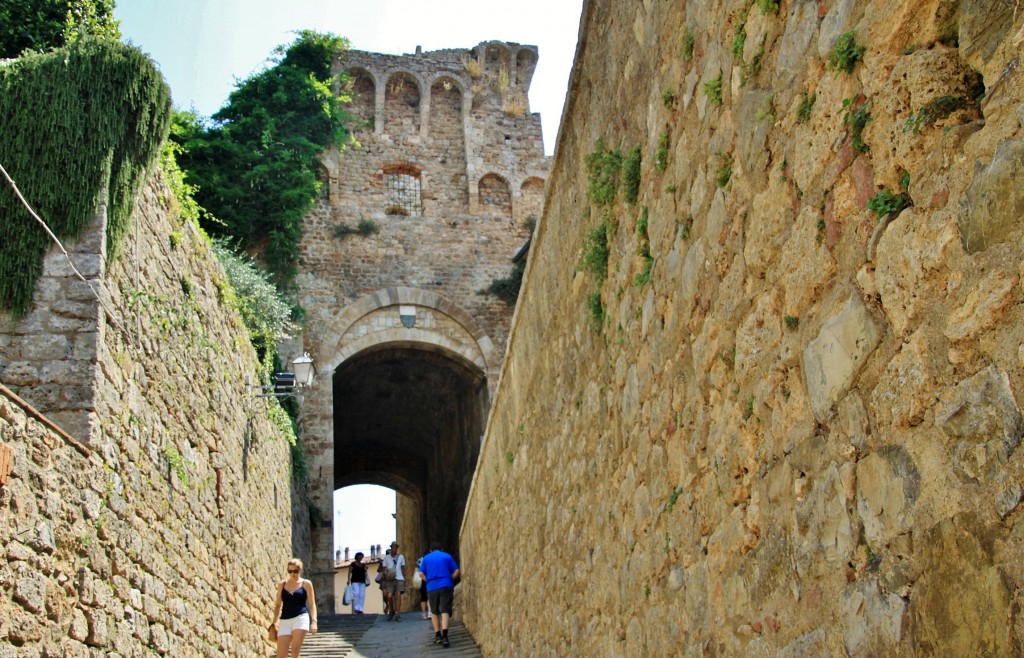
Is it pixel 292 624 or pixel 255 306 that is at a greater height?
pixel 255 306

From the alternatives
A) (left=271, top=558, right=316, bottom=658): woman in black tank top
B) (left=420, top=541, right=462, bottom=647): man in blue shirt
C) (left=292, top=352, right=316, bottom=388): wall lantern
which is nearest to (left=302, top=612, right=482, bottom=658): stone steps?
(left=420, top=541, right=462, bottom=647): man in blue shirt

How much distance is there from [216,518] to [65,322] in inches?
121

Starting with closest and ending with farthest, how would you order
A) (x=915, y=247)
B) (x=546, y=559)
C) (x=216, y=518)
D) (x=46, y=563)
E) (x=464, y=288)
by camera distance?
(x=915, y=247) < (x=46, y=563) < (x=546, y=559) < (x=216, y=518) < (x=464, y=288)

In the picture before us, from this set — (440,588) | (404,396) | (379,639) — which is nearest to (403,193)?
(404,396)

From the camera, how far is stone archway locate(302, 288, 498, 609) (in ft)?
61.7

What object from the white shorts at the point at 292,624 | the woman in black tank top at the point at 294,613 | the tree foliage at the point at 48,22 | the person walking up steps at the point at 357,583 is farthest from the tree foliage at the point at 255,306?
the person walking up steps at the point at 357,583

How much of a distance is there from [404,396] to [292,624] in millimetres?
15238

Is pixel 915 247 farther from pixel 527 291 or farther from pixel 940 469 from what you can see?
pixel 527 291

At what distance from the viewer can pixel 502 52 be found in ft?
78.7

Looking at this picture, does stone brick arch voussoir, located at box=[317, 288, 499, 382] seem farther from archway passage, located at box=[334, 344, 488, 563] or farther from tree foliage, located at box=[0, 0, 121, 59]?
tree foliage, located at box=[0, 0, 121, 59]

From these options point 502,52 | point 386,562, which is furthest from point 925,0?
point 502,52

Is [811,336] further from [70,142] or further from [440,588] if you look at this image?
[440,588]

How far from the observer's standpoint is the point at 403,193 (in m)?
21.9

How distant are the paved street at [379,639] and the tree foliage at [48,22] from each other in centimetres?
725
